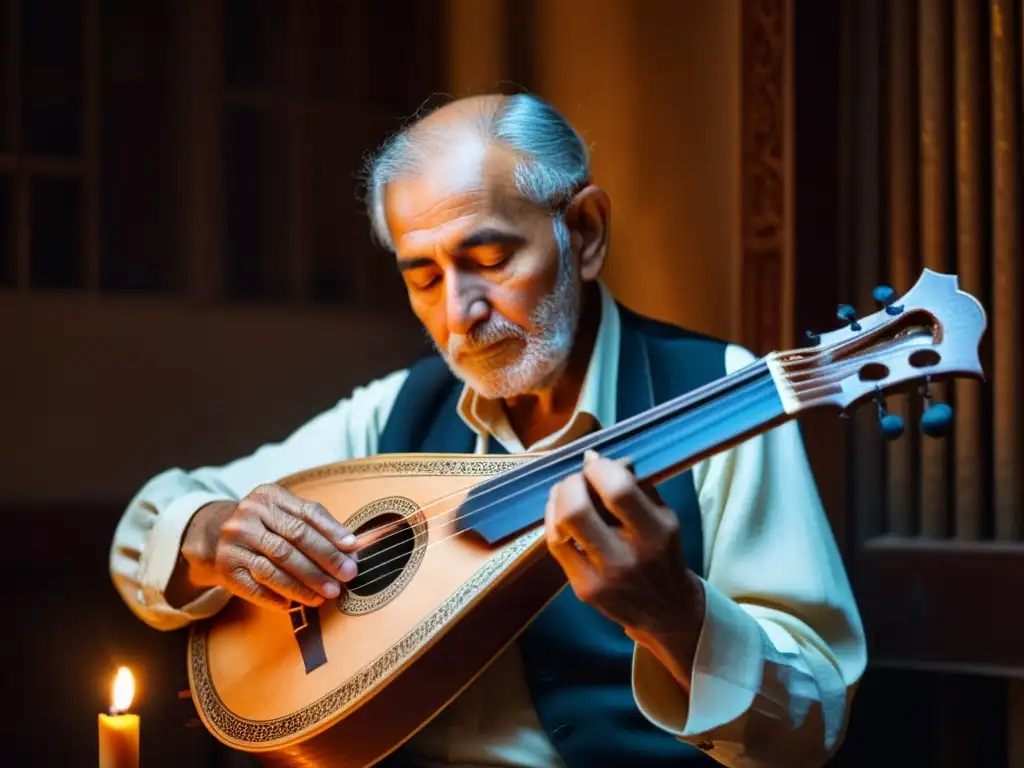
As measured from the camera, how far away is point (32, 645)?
2.31 meters

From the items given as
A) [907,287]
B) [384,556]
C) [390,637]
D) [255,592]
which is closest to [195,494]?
[255,592]

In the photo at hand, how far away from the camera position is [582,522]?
122 centimetres

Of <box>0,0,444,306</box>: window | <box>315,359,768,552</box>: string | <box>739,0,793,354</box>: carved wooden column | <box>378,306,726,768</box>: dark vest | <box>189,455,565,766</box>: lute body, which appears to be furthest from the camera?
<box>0,0,444,306</box>: window

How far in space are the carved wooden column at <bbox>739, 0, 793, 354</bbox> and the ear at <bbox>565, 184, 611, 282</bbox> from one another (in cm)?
42

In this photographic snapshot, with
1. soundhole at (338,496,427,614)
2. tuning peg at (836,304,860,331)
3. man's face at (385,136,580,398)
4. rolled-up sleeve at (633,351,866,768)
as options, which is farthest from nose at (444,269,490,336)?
tuning peg at (836,304,860,331)

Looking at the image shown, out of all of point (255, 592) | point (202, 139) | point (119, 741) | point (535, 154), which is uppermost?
point (202, 139)

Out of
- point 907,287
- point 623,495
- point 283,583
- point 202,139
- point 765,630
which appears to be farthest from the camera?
point 202,139

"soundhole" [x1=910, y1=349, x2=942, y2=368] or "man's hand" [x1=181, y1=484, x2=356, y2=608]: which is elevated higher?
"soundhole" [x1=910, y1=349, x2=942, y2=368]

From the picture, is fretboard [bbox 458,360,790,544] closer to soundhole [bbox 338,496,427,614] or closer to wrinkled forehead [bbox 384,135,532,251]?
soundhole [bbox 338,496,427,614]

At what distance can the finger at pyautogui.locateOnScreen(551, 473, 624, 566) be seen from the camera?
1.22 m

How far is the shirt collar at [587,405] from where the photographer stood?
1644 millimetres

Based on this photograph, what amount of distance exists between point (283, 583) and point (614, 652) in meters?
0.44

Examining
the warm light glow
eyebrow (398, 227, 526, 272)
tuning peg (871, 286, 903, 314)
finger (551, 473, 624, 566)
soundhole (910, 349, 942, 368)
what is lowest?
the warm light glow

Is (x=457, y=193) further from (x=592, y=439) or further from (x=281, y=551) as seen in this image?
(x=281, y=551)
